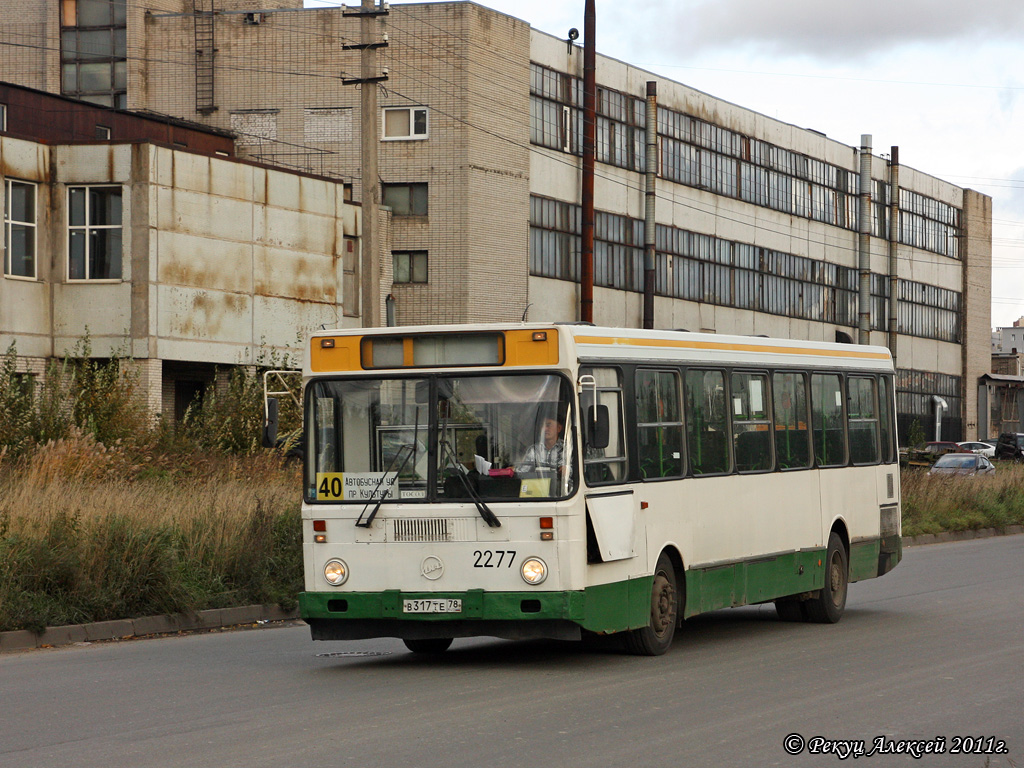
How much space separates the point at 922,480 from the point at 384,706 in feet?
85.1

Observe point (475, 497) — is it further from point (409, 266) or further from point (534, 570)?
point (409, 266)

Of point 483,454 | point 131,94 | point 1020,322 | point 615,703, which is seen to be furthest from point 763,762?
point 1020,322

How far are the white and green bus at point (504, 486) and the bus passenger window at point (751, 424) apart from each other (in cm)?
74

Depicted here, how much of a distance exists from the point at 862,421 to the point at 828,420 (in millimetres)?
987

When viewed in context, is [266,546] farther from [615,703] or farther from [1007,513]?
[1007,513]

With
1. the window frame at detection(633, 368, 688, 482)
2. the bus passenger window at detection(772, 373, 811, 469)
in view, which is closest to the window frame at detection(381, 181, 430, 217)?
the bus passenger window at detection(772, 373, 811, 469)

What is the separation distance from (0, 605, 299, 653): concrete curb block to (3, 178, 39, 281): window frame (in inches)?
884

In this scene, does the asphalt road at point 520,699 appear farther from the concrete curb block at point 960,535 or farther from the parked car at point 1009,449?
the parked car at point 1009,449

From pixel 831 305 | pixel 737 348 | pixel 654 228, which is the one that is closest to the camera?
pixel 737 348

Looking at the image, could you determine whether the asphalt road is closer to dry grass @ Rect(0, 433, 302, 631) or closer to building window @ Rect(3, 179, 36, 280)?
dry grass @ Rect(0, 433, 302, 631)

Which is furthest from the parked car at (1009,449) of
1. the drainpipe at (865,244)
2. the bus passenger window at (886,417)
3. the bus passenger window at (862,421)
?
the bus passenger window at (862,421)

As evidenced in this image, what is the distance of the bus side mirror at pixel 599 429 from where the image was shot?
11492 millimetres

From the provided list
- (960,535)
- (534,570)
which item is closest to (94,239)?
(960,535)

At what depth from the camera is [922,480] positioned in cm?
3397
